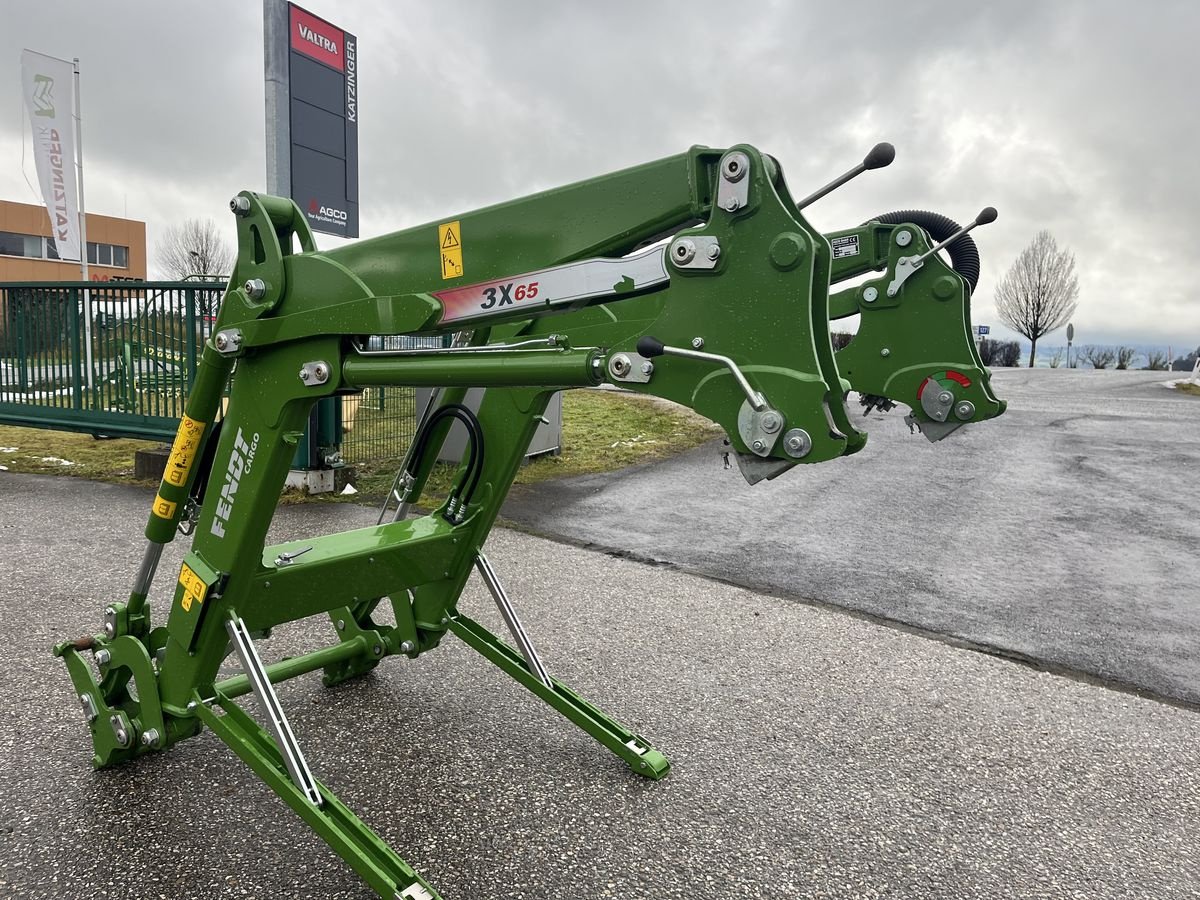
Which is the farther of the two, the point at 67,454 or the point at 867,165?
the point at 67,454

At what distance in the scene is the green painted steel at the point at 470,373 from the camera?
6.36 ft

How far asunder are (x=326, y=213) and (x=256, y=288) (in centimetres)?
683

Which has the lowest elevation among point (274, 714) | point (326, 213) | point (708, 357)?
point (274, 714)

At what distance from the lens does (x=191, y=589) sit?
2.68 m

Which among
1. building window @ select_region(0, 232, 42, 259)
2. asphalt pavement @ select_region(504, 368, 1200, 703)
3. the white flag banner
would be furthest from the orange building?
asphalt pavement @ select_region(504, 368, 1200, 703)

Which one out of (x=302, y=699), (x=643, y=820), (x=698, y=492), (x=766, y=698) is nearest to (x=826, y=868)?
(x=643, y=820)

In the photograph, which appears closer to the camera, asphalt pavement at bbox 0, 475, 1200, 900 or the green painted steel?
the green painted steel

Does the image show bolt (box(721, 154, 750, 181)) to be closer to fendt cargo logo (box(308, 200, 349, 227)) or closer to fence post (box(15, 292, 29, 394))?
fendt cargo logo (box(308, 200, 349, 227))

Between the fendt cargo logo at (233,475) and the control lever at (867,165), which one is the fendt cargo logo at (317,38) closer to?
the fendt cargo logo at (233,475)

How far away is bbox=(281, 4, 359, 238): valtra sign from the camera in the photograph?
8.29 meters

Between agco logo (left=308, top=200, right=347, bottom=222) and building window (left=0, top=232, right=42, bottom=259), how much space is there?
132ft

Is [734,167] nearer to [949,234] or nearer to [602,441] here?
[949,234]

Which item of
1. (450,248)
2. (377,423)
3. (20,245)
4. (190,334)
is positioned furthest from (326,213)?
(20,245)

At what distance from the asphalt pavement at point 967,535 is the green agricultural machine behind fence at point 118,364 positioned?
1.81m
